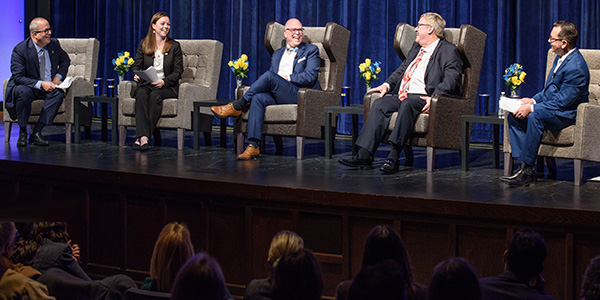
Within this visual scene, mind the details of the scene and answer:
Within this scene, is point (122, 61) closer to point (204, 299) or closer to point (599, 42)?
point (599, 42)

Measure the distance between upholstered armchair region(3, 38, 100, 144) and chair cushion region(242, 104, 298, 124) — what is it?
5.90 ft

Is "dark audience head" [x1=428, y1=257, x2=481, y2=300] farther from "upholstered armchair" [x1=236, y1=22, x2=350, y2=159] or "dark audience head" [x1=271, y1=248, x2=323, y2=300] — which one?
"upholstered armchair" [x1=236, y1=22, x2=350, y2=159]

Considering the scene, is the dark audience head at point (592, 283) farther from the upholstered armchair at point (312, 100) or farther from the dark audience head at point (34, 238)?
the upholstered armchair at point (312, 100)

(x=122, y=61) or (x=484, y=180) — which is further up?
(x=122, y=61)

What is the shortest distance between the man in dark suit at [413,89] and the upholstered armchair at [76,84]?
98.4 inches

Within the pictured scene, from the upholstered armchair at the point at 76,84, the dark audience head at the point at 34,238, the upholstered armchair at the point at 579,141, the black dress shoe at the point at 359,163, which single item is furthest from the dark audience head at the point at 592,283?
the upholstered armchair at the point at 76,84

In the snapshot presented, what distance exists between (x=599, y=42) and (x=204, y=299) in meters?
5.53

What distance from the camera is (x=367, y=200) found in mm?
4074

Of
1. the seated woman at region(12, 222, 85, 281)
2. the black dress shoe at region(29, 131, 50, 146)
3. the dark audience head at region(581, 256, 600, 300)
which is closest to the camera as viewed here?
the dark audience head at region(581, 256, 600, 300)

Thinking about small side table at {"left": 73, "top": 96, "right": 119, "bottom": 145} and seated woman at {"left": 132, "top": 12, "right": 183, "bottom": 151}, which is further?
small side table at {"left": 73, "top": 96, "right": 119, "bottom": 145}

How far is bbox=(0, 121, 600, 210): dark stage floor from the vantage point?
4156 mm

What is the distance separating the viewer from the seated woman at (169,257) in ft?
8.02

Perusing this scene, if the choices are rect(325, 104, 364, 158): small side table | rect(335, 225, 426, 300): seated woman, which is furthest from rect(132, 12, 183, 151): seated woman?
rect(335, 225, 426, 300): seated woman

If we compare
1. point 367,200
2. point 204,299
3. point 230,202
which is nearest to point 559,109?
point 367,200
